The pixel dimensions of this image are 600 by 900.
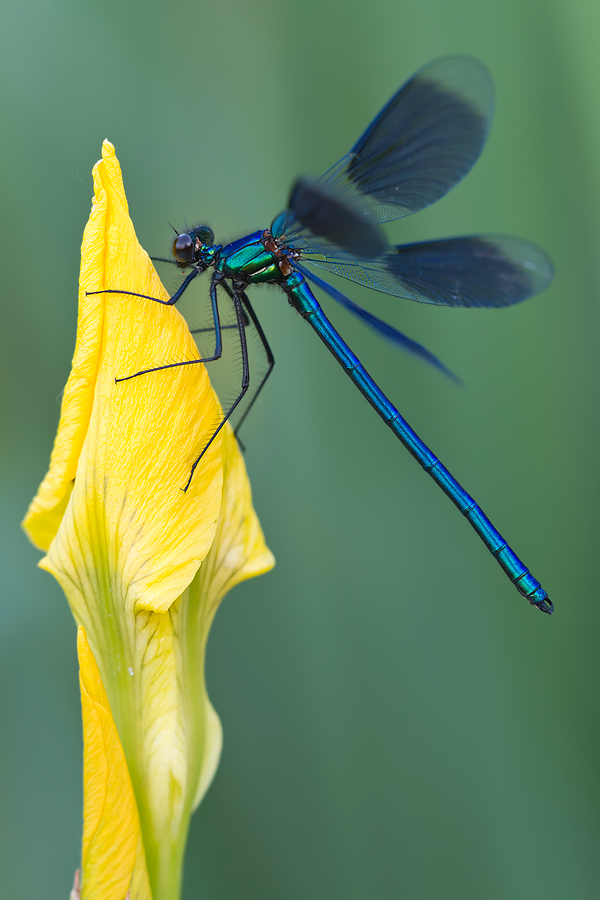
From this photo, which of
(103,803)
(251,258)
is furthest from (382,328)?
(103,803)

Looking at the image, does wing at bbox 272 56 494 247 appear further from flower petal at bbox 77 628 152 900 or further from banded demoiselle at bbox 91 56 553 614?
flower petal at bbox 77 628 152 900

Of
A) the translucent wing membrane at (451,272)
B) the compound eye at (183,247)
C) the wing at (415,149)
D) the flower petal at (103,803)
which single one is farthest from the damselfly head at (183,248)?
the flower petal at (103,803)

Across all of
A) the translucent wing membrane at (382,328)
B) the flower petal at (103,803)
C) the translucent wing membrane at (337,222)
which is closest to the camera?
the flower petal at (103,803)

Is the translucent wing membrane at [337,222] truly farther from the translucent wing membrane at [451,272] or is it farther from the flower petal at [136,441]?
the flower petal at [136,441]

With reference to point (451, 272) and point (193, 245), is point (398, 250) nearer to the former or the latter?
point (451, 272)

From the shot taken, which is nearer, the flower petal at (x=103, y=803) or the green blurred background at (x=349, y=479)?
the flower petal at (x=103, y=803)

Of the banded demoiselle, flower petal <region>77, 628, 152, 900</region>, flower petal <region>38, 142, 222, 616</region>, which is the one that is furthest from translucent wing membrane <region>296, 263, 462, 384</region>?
flower petal <region>77, 628, 152, 900</region>
